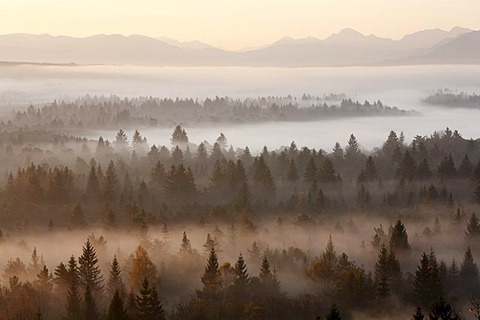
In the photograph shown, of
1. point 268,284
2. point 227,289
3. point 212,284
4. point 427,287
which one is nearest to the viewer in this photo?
point 427,287

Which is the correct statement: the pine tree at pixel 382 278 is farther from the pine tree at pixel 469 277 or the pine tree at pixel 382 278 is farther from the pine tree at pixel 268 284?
the pine tree at pixel 268 284

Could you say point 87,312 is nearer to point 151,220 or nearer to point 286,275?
point 286,275

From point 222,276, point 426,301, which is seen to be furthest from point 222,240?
point 426,301

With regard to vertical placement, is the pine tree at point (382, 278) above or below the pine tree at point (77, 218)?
below

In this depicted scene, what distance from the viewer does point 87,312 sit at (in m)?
112

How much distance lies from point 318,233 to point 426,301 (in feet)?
210

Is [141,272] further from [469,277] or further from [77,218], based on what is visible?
[469,277]

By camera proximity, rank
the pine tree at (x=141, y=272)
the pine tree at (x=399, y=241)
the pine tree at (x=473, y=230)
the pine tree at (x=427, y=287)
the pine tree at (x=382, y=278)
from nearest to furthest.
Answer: the pine tree at (x=427, y=287) < the pine tree at (x=382, y=278) < the pine tree at (x=141, y=272) < the pine tree at (x=399, y=241) < the pine tree at (x=473, y=230)

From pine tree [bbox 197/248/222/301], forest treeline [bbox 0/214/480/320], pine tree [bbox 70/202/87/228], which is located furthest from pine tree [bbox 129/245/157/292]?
pine tree [bbox 70/202/87/228]

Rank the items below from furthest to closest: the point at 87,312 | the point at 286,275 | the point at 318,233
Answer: the point at 318,233, the point at 286,275, the point at 87,312

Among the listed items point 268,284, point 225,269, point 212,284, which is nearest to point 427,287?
point 268,284

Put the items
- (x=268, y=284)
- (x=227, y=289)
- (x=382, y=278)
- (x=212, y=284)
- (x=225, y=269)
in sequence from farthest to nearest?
(x=225, y=269) < (x=268, y=284) < (x=227, y=289) < (x=382, y=278) < (x=212, y=284)

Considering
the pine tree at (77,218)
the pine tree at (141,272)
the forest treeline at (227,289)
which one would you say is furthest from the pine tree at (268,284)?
the pine tree at (77,218)

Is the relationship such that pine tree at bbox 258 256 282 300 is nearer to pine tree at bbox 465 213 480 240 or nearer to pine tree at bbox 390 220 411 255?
pine tree at bbox 390 220 411 255
